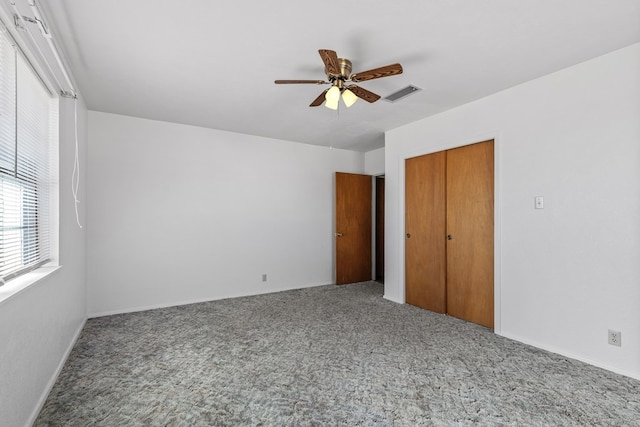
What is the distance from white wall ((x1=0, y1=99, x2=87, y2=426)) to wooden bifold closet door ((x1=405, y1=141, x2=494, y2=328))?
3.69m

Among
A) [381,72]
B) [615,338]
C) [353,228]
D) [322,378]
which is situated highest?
[381,72]

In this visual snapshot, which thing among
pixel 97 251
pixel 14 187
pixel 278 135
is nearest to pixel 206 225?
pixel 97 251

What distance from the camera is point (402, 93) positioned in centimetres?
307

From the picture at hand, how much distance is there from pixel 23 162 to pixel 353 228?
4.34 metres

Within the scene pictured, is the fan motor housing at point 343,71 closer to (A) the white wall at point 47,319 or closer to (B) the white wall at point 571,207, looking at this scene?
(B) the white wall at point 571,207

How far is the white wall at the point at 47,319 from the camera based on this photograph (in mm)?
1506

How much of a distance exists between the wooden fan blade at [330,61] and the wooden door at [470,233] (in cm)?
202

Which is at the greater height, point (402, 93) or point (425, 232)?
point (402, 93)

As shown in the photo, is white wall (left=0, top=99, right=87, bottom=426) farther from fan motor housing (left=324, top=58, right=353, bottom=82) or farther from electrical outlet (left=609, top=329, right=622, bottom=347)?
electrical outlet (left=609, top=329, right=622, bottom=347)

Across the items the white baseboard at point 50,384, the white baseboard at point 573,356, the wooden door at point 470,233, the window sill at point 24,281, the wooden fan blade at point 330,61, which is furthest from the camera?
the wooden door at point 470,233

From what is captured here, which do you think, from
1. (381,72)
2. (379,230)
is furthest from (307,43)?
(379,230)

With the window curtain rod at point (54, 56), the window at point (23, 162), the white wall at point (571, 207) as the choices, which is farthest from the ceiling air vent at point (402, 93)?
the window at point (23, 162)

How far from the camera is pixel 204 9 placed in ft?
6.12

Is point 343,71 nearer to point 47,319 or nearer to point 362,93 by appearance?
point 362,93
